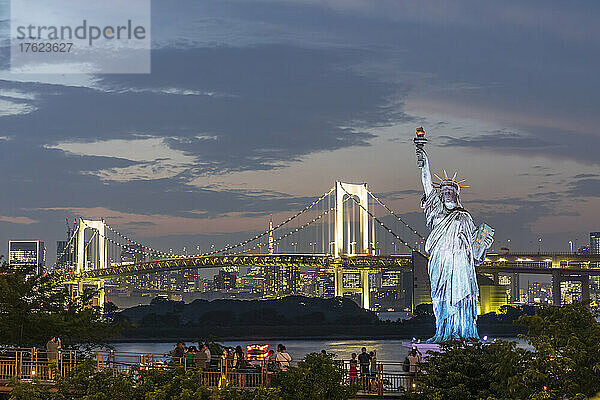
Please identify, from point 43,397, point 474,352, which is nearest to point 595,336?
point 474,352

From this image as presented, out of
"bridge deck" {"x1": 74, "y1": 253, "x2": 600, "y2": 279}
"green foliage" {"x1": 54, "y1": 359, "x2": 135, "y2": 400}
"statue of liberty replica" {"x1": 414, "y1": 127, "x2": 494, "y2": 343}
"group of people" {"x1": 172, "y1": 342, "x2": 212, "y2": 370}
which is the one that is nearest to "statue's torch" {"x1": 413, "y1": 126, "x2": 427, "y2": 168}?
"statue of liberty replica" {"x1": 414, "y1": 127, "x2": 494, "y2": 343}

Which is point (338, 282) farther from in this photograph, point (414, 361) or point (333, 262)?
point (414, 361)

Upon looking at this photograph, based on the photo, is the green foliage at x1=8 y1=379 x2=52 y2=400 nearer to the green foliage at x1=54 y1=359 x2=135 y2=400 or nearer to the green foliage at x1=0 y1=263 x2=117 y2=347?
the green foliage at x1=54 y1=359 x2=135 y2=400

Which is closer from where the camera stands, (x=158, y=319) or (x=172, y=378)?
(x=172, y=378)

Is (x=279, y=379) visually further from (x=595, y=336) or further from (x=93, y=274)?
(x=93, y=274)

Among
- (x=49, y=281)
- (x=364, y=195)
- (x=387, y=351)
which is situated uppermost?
(x=364, y=195)

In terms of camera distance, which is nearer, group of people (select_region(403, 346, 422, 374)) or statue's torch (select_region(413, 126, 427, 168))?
group of people (select_region(403, 346, 422, 374))

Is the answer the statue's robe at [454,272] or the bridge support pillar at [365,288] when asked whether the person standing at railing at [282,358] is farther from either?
the bridge support pillar at [365,288]

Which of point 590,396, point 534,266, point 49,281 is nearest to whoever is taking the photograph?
point 590,396
